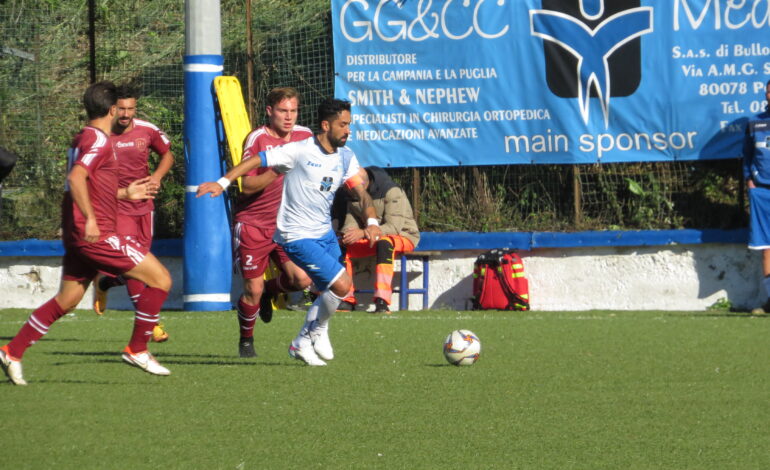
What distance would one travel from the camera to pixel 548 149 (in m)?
16.4

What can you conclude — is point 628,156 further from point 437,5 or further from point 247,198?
point 247,198

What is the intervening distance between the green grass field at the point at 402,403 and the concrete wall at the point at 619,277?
109 inches

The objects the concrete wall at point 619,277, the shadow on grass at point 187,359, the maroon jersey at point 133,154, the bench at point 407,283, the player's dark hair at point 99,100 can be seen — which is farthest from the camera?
the bench at point 407,283

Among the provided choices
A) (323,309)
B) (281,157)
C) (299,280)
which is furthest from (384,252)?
(281,157)

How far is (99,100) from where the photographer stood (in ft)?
29.2

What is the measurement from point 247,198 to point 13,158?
394cm

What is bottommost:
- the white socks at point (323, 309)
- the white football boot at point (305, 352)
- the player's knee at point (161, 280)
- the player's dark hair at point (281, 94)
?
the white football boot at point (305, 352)

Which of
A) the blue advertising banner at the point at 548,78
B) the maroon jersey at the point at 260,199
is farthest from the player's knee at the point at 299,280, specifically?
the blue advertising banner at the point at 548,78

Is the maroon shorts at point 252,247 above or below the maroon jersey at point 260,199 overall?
below

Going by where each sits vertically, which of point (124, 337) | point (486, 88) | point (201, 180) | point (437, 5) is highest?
point (437, 5)

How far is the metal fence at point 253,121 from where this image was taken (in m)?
16.5

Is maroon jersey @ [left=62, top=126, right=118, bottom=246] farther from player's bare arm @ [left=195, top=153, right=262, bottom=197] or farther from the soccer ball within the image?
the soccer ball

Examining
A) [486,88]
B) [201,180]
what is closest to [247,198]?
[201,180]

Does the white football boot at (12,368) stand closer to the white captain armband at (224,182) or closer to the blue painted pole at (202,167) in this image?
the white captain armband at (224,182)
